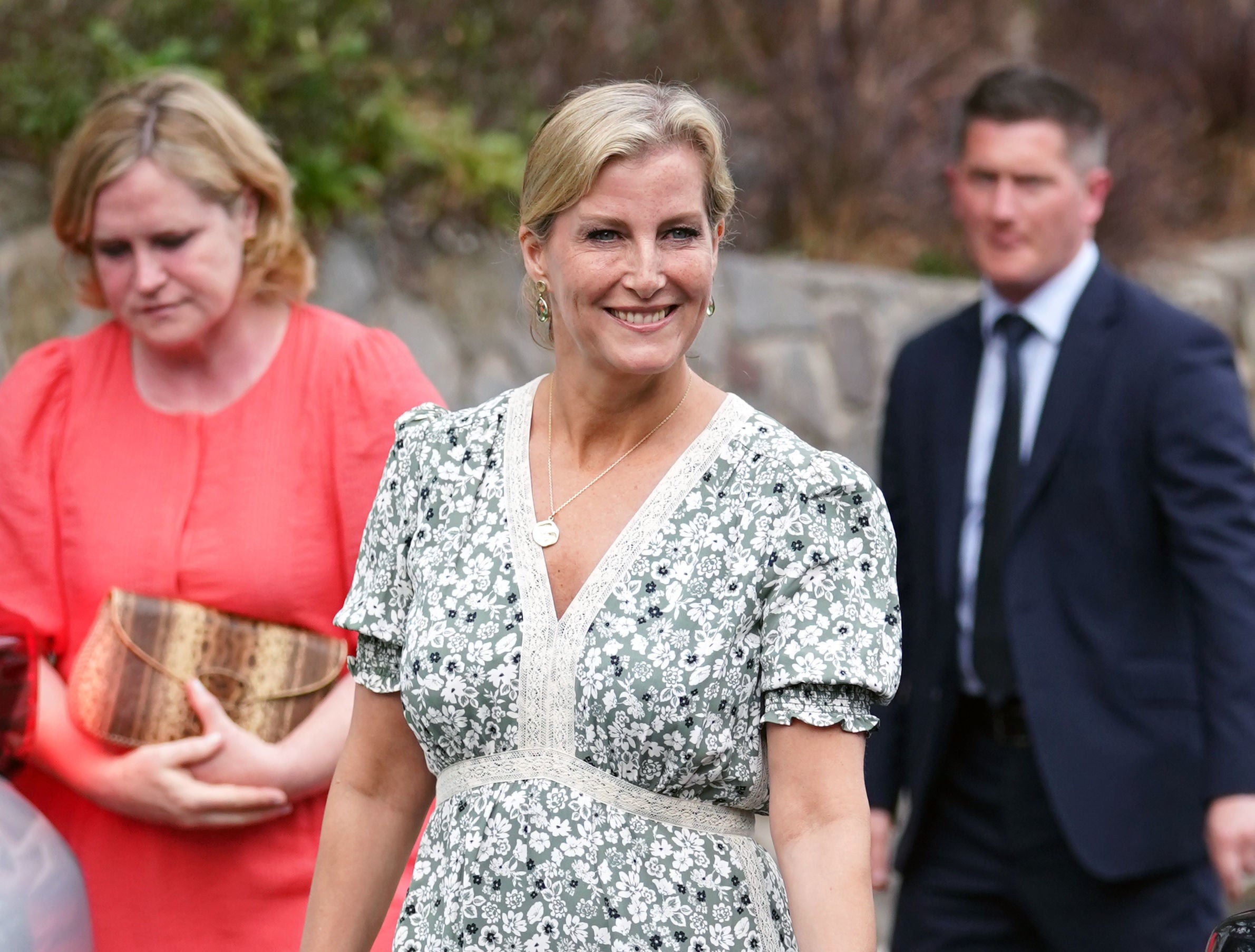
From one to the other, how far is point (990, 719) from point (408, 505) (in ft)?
5.49

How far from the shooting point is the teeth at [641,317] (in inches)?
87.3

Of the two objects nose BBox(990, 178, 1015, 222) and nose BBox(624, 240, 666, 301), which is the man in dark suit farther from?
nose BBox(624, 240, 666, 301)

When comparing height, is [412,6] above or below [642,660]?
above

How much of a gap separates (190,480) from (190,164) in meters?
0.57

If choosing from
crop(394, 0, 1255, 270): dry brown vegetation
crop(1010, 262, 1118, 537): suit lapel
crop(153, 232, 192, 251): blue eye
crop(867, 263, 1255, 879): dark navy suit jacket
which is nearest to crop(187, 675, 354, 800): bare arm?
crop(153, 232, 192, 251): blue eye

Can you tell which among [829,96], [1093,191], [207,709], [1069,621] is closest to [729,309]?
[829,96]

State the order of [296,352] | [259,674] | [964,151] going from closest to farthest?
[259,674] < [296,352] < [964,151]

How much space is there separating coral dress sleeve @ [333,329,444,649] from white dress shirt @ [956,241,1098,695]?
125 centimetres

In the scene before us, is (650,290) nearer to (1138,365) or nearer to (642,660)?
(642,660)

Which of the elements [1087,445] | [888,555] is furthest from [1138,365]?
[888,555]

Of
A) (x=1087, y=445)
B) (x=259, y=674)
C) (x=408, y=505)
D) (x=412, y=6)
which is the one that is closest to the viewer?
(x=408, y=505)

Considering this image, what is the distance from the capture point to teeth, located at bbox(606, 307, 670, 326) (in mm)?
2217

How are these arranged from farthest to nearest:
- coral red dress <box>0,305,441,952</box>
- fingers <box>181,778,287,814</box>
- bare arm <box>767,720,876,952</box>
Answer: coral red dress <box>0,305,441,952</box> < fingers <box>181,778,287,814</box> < bare arm <box>767,720,876,952</box>

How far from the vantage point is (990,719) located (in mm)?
3586
